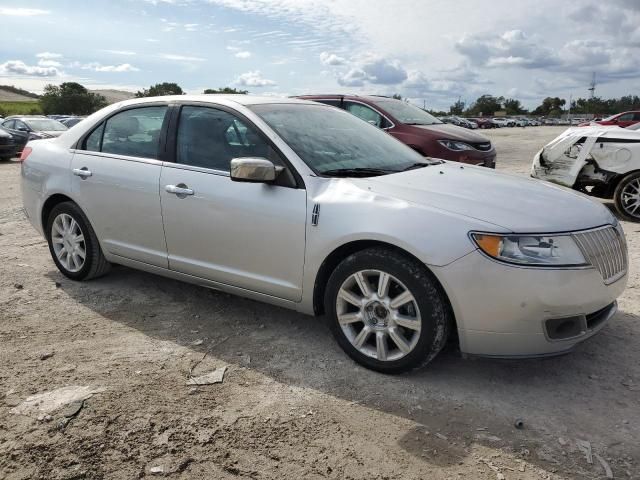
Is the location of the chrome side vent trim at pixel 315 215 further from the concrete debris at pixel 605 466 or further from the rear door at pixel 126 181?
the concrete debris at pixel 605 466

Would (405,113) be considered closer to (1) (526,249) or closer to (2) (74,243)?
(2) (74,243)

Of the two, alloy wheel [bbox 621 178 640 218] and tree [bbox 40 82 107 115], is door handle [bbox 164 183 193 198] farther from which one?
tree [bbox 40 82 107 115]

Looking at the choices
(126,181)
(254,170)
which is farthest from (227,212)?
(126,181)

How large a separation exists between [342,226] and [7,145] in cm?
1745

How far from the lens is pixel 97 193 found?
4551 mm

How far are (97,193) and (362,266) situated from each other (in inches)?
96.9

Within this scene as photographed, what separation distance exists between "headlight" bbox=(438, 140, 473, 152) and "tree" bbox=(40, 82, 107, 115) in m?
73.4

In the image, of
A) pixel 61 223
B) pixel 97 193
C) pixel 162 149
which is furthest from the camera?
pixel 61 223

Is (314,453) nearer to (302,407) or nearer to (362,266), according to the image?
(302,407)

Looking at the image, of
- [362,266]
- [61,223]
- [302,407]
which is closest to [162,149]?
[61,223]

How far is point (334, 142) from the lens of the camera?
396cm

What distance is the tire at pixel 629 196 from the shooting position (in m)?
7.59

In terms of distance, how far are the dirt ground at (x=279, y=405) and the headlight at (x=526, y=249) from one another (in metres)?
0.78

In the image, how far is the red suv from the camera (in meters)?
8.62
